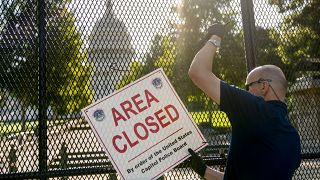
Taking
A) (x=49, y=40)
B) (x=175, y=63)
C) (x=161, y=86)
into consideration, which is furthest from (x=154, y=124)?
(x=49, y=40)

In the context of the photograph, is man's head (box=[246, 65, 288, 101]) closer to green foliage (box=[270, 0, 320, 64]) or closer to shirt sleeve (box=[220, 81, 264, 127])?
shirt sleeve (box=[220, 81, 264, 127])

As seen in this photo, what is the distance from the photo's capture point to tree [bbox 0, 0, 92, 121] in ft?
8.11

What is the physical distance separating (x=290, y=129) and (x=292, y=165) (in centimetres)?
20

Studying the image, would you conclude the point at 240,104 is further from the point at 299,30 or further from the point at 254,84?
the point at 299,30

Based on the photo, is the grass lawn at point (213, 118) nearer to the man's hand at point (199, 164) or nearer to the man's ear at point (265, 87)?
the man's hand at point (199, 164)

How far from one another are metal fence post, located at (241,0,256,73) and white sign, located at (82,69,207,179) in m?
0.81

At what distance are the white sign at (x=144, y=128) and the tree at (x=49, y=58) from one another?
0.37 m

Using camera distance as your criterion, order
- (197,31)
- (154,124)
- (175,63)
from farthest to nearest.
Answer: (197,31), (175,63), (154,124)

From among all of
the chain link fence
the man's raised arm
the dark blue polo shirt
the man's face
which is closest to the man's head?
the man's face

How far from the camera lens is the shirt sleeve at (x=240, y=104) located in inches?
75.5

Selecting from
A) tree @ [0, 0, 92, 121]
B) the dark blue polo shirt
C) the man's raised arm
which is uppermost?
tree @ [0, 0, 92, 121]

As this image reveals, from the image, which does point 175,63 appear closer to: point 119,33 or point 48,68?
point 119,33

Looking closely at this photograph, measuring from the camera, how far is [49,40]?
251 centimetres

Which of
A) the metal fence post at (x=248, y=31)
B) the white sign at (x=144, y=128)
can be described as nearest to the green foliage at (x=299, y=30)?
the metal fence post at (x=248, y=31)
